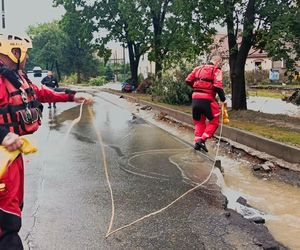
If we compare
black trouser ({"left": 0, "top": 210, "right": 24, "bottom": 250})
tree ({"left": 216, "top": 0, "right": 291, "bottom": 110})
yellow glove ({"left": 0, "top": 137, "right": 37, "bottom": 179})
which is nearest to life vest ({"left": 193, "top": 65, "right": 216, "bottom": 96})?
tree ({"left": 216, "top": 0, "right": 291, "bottom": 110})

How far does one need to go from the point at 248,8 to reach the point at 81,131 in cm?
678

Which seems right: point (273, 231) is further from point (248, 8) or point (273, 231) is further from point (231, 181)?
point (248, 8)

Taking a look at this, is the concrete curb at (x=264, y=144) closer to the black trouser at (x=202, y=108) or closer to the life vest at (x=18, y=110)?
the black trouser at (x=202, y=108)

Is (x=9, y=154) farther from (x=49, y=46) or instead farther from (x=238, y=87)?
(x=49, y=46)

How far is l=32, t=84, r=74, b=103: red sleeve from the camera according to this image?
450cm

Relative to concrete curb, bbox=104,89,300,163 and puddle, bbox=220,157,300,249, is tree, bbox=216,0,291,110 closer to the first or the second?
concrete curb, bbox=104,89,300,163

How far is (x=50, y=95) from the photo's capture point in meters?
4.57

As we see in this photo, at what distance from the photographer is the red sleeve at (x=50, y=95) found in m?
4.50

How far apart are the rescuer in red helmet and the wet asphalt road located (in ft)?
4.06

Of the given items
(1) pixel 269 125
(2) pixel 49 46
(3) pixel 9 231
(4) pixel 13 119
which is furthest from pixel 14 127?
(2) pixel 49 46

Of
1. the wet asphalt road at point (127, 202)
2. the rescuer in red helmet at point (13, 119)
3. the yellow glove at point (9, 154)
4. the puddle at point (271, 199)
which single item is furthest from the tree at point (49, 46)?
the yellow glove at point (9, 154)

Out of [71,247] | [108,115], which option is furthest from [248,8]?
[71,247]

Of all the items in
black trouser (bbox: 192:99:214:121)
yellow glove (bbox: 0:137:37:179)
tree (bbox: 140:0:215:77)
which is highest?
tree (bbox: 140:0:215:77)

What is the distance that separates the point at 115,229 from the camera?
511cm
